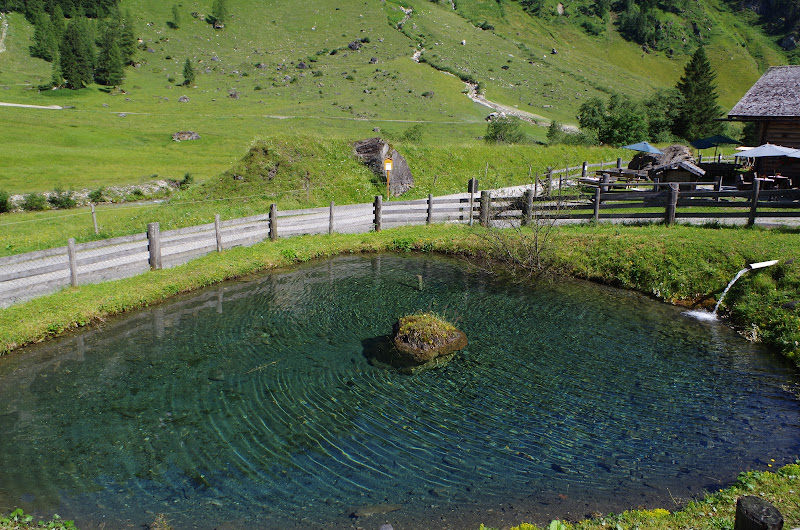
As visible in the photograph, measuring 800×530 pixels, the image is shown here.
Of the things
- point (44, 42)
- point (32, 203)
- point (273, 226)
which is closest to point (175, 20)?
point (44, 42)

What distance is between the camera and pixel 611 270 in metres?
18.2

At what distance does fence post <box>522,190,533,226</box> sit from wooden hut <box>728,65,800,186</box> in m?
18.6

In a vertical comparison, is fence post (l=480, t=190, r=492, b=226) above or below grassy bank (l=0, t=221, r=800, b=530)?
above

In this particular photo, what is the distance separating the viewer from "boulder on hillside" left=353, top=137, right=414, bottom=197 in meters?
33.7

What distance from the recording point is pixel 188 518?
291 inches

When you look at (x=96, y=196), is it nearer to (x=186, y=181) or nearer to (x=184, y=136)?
(x=186, y=181)

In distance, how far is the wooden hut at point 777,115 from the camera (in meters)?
31.9

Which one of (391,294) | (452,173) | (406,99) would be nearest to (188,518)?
(391,294)

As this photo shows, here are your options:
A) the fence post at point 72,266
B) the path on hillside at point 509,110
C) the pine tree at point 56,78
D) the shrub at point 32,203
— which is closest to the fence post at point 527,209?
the fence post at point 72,266

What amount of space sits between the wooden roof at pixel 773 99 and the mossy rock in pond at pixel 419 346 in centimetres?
2985

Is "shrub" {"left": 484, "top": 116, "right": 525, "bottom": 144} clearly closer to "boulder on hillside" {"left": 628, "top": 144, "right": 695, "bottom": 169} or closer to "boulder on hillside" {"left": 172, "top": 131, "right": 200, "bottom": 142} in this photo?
"boulder on hillside" {"left": 628, "top": 144, "right": 695, "bottom": 169}

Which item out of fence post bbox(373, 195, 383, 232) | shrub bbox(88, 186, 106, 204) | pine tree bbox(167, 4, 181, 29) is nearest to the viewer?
fence post bbox(373, 195, 383, 232)

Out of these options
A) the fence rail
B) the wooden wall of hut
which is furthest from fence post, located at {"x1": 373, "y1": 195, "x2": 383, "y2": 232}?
the wooden wall of hut

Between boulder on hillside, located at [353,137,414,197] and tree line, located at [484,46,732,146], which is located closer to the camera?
boulder on hillside, located at [353,137,414,197]
